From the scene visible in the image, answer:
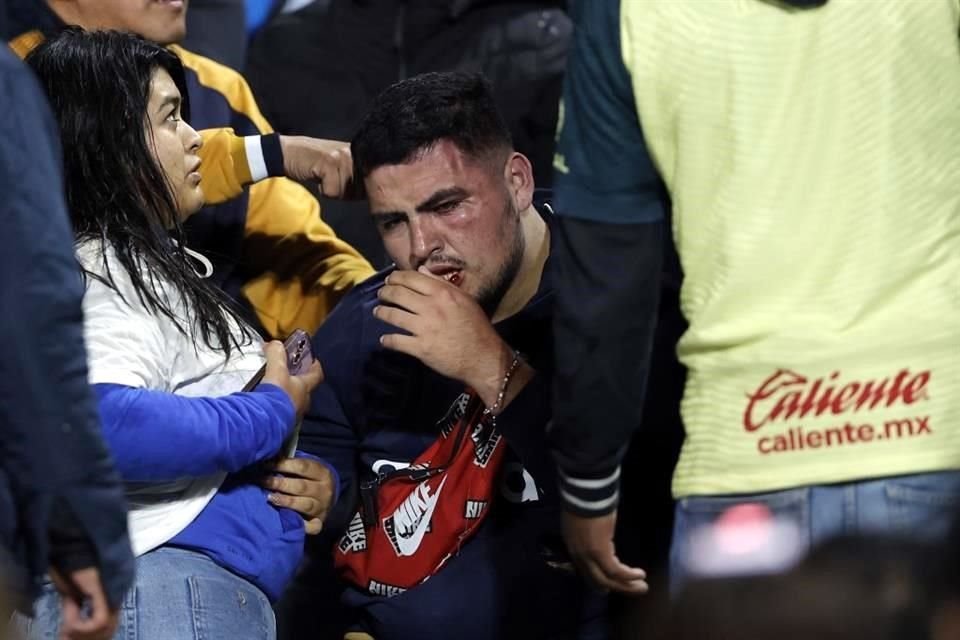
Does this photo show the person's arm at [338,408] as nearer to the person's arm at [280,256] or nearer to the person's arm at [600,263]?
the person's arm at [280,256]

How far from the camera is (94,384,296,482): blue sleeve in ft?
6.82

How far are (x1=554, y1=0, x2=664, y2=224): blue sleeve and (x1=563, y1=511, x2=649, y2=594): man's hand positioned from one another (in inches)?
14.8

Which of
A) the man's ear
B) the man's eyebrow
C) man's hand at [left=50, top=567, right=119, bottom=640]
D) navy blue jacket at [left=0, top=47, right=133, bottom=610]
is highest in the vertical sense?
navy blue jacket at [left=0, top=47, right=133, bottom=610]

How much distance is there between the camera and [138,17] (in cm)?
306

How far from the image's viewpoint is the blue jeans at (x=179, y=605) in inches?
83.4

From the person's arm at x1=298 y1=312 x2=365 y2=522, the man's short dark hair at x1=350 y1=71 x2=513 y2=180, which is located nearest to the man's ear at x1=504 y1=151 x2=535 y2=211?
the man's short dark hair at x1=350 y1=71 x2=513 y2=180

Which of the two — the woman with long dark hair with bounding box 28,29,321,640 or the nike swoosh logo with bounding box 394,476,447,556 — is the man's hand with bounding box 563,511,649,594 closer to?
the woman with long dark hair with bounding box 28,29,321,640

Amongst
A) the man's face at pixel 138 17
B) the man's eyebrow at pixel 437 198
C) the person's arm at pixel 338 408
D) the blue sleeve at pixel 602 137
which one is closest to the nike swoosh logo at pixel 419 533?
the person's arm at pixel 338 408

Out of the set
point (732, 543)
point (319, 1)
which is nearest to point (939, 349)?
point (732, 543)

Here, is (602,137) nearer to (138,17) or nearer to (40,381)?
(40,381)

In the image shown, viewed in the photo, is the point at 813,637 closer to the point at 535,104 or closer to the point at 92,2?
the point at 92,2

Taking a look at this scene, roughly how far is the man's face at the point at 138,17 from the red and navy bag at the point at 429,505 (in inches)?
34.5

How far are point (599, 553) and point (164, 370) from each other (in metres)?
0.59

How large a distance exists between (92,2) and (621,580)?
153cm
